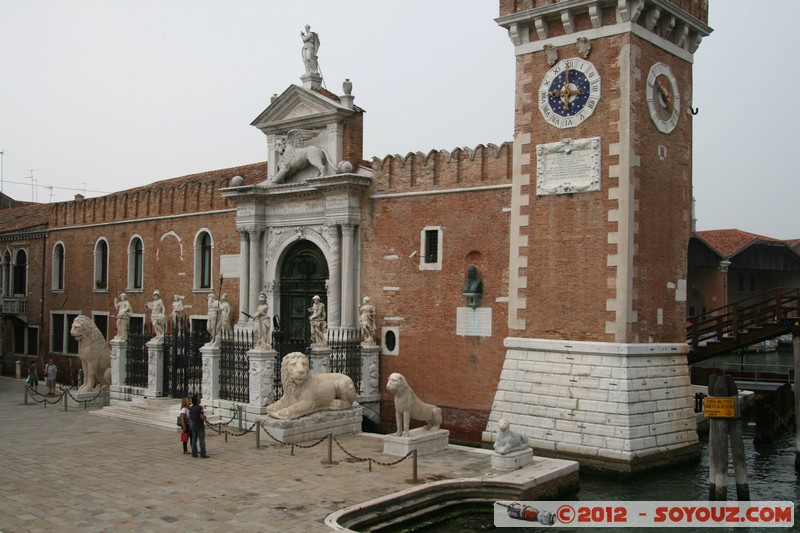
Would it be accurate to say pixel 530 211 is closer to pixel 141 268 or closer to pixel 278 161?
pixel 278 161

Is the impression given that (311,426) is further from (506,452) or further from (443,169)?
(443,169)

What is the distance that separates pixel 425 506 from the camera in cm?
1196

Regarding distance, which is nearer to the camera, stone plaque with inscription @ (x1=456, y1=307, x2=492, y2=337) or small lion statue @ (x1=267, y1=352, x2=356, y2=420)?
small lion statue @ (x1=267, y1=352, x2=356, y2=420)

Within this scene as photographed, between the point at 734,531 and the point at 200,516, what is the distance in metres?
7.66

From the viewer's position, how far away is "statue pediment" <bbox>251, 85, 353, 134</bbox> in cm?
2116

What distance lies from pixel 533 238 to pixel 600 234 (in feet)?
4.95

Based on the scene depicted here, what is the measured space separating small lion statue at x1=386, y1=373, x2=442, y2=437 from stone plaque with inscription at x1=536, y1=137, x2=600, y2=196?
5090 millimetres

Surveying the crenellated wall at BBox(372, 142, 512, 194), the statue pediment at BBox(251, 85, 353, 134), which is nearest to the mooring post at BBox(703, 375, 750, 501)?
the crenellated wall at BBox(372, 142, 512, 194)

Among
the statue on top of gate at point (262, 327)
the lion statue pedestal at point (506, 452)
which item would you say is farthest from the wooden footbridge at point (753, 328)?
the statue on top of gate at point (262, 327)

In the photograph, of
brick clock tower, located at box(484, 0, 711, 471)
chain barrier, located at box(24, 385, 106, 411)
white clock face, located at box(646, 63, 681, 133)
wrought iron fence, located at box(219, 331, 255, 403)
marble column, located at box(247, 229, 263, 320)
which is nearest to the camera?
brick clock tower, located at box(484, 0, 711, 471)

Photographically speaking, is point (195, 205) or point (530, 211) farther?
point (195, 205)

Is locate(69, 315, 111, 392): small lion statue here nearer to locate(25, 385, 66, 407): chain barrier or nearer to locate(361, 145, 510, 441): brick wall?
locate(25, 385, 66, 407): chain barrier

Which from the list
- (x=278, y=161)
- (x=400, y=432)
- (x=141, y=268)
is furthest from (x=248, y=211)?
(x=400, y=432)

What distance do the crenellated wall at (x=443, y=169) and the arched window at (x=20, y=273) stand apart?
1868 centimetres
